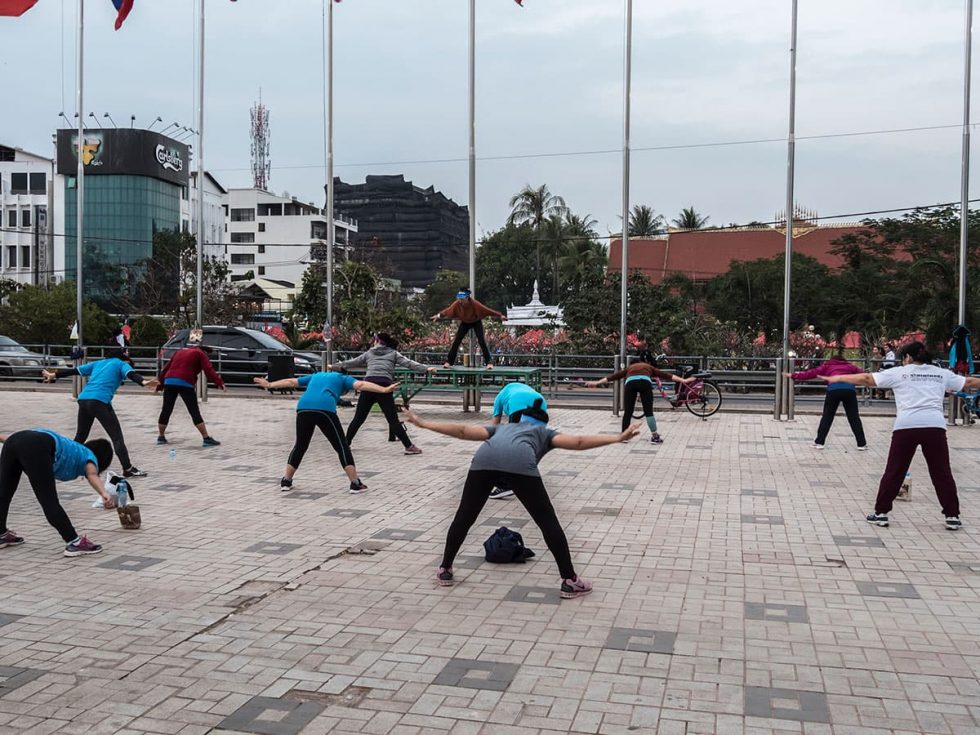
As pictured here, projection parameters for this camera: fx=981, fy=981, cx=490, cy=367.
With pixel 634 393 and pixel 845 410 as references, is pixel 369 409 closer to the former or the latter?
pixel 634 393

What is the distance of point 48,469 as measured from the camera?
7.41m

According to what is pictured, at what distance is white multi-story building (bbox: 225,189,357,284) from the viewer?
112m

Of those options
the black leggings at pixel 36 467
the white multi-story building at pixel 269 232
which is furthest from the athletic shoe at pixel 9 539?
the white multi-story building at pixel 269 232

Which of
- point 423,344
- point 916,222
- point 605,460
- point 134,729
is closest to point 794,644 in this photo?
point 134,729

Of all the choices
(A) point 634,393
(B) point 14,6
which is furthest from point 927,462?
(B) point 14,6

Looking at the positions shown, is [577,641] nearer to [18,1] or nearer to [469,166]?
[18,1]

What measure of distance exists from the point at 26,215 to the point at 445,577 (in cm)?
9696

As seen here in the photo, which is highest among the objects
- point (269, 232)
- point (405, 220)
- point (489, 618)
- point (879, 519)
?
point (405, 220)

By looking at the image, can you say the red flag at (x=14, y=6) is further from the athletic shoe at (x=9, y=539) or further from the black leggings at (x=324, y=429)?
the athletic shoe at (x=9, y=539)

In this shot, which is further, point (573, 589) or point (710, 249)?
point (710, 249)

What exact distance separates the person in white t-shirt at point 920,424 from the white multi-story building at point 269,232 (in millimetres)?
106213

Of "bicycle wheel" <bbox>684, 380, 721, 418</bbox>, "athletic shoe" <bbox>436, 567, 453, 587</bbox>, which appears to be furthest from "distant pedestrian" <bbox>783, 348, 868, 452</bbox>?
"athletic shoe" <bbox>436, 567, 453, 587</bbox>

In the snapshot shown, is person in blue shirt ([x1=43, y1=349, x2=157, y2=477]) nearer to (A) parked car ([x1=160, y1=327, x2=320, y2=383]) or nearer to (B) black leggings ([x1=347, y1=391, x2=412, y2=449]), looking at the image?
(B) black leggings ([x1=347, y1=391, x2=412, y2=449])

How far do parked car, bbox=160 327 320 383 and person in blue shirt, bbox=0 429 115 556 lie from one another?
1682 centimetres
